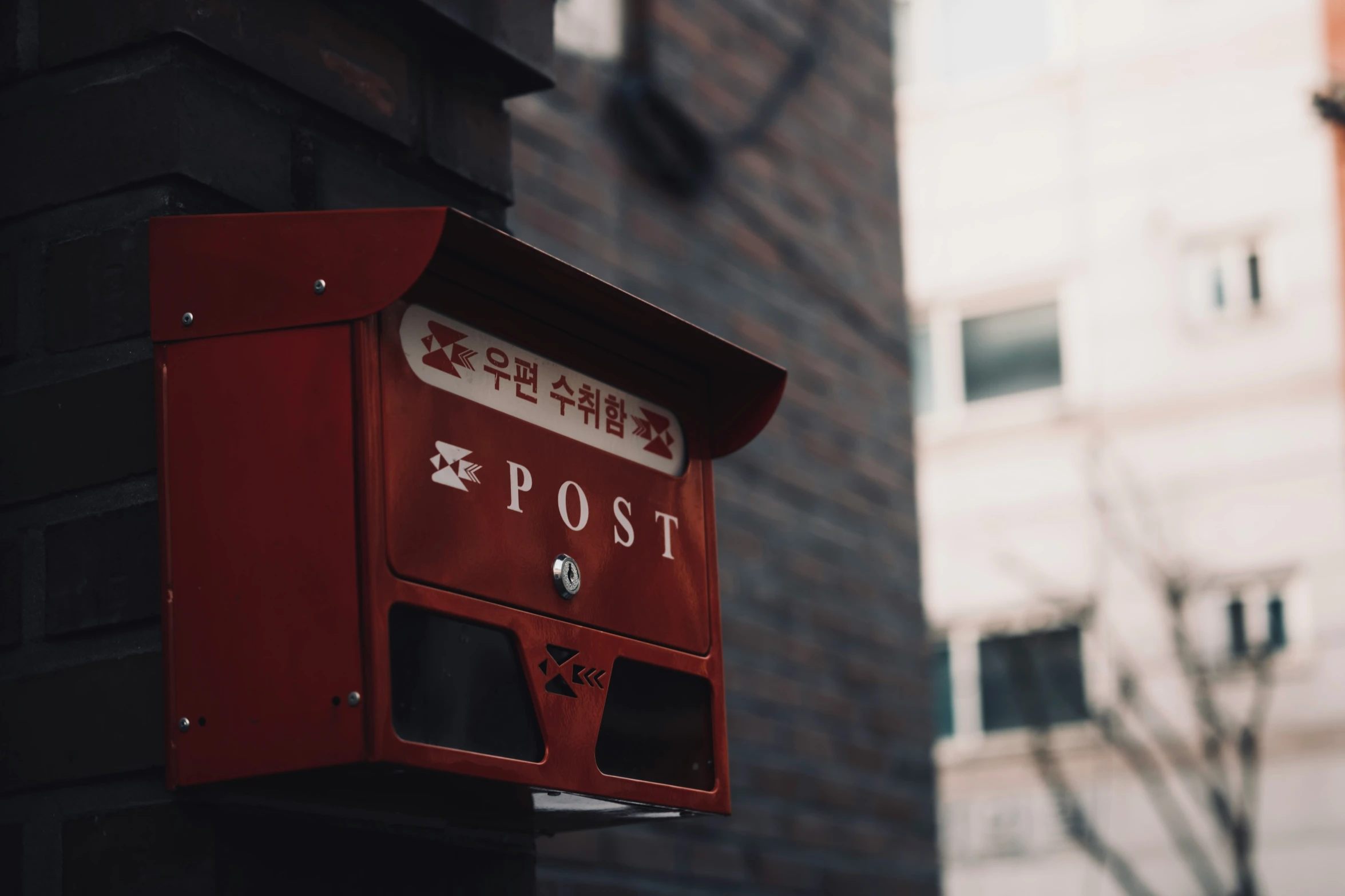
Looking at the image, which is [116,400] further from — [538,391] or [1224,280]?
[1224,280]

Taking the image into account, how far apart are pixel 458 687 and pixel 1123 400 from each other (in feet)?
40.0

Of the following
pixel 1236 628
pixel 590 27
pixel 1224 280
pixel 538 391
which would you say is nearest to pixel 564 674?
pixel 538 391

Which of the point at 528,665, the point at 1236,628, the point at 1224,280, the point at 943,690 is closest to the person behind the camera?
the point at 528,665

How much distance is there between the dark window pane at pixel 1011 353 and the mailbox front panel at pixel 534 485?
11.8 meters

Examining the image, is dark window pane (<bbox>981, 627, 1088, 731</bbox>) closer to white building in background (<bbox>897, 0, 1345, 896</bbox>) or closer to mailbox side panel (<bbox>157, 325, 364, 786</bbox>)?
white building in background (<bbox>897, 0, 1345, 896</bbox>)

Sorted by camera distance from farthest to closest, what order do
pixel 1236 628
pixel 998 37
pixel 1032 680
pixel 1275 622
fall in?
pixel 998 37
pixel 1032 680
pixel 1236 628
pixel 1275 622

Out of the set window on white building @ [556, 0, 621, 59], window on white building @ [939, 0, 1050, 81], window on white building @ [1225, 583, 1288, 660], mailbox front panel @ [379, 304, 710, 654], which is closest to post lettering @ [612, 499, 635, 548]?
mailbox front panel @ [379, 304, 710, 654]

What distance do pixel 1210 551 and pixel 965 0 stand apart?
4862 millimetres

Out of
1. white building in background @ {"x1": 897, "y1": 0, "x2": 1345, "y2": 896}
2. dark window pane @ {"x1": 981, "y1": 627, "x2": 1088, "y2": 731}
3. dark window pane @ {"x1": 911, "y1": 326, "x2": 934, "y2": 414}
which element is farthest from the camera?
dark window pane @ {"x1": 911, "y1": 326, "x2": 934, "y2": 414}

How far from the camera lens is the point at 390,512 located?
4.57ft

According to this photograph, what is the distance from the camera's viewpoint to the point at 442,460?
147 centimetres

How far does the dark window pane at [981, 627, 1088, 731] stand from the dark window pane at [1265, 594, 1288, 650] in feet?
4.51

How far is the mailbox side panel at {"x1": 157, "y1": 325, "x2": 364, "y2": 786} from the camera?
53.9 inches

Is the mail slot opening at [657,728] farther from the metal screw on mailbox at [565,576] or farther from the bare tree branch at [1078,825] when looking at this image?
the bare tree branch at [1078,825]
